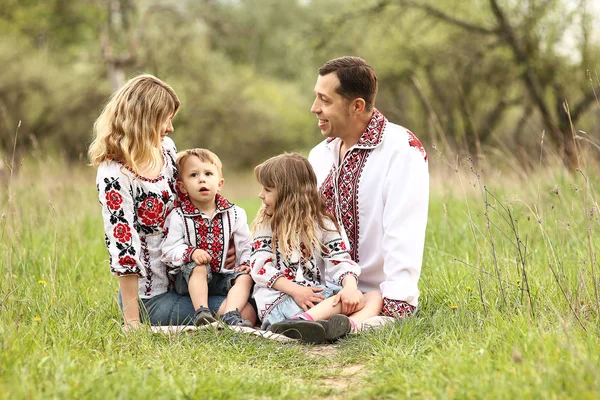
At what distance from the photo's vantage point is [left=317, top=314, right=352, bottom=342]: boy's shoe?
369 cm

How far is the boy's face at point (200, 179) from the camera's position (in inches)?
158

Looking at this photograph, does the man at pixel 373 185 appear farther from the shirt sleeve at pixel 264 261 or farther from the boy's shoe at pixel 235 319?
the boy's shoe at pixel 235 319

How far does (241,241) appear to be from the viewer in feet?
14.0

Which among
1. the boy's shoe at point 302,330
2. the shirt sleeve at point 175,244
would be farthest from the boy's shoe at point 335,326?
the shirt sleeve at point 175,244

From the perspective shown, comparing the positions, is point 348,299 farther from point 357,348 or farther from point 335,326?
Answer: point 357,348

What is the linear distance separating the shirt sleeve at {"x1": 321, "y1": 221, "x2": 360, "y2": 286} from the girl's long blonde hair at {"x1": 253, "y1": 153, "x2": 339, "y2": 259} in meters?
0.04

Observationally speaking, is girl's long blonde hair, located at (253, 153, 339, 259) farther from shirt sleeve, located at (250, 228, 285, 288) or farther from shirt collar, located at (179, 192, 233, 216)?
shirt collar, located at (179, 192, 233, 216)

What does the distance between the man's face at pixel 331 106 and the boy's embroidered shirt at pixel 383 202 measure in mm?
167

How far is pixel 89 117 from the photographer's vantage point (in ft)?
70.2

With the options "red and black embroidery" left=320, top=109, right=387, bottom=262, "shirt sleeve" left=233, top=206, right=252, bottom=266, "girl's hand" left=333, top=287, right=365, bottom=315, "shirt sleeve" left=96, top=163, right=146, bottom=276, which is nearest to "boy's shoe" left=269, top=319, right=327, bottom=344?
"girl's hand" left=333, top=287, right=365, bottom=315

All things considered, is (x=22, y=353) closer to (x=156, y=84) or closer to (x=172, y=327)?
(x=172, y=327)

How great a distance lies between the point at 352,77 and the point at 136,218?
1.58m

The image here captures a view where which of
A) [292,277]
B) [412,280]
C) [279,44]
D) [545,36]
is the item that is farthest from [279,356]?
[279,44]

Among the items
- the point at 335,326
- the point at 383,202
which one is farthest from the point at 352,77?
the point at 335,326
